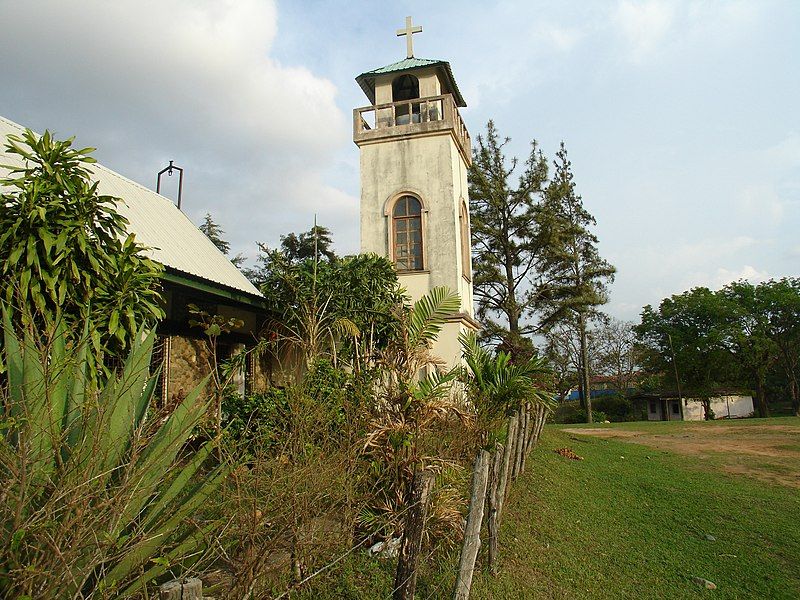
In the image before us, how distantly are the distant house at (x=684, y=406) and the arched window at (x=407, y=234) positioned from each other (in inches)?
1288

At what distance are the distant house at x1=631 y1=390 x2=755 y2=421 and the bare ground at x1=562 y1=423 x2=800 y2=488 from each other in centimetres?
2064

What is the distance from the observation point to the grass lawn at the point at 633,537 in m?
5.33

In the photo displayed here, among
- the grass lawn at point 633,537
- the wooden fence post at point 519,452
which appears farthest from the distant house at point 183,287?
the grass lawn at point 633,537

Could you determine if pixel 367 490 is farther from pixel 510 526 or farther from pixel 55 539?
pixel 55 539

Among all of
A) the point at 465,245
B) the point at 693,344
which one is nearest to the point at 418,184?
the point at 465,245

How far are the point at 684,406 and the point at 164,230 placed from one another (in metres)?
38.6

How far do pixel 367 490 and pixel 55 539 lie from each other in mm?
3770

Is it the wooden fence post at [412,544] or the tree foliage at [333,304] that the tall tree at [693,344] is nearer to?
the tree foliage at [333,304]

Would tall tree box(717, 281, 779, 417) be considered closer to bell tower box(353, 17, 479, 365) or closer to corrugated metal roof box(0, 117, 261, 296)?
bell tower box(353, 17, 479, 365)

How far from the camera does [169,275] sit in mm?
7871

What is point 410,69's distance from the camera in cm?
1452

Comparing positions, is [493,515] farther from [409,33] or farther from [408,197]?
[409,33]

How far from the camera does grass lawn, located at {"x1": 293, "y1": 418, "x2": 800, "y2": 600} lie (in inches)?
210

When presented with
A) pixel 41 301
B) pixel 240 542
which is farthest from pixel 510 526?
pixel 41 301
